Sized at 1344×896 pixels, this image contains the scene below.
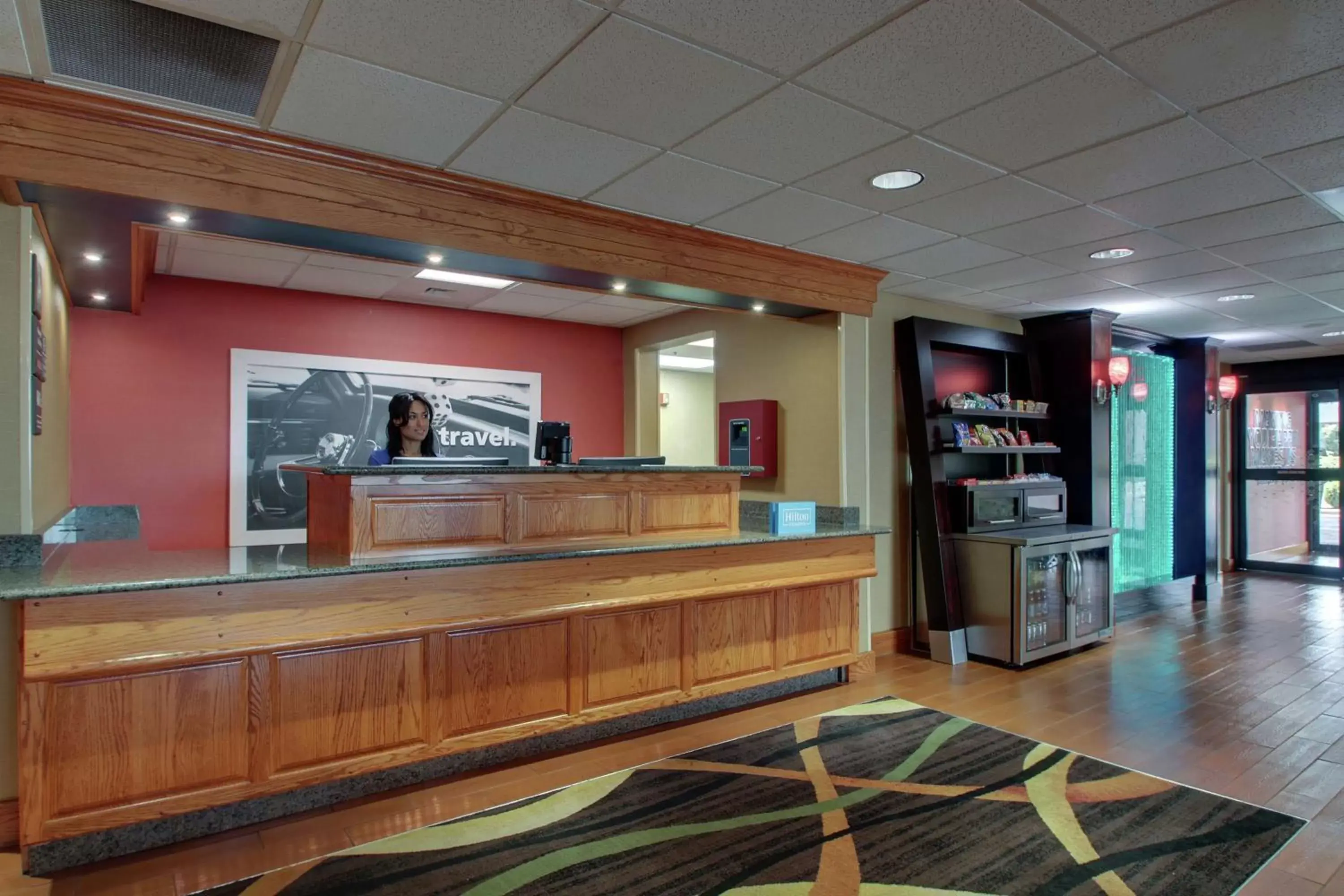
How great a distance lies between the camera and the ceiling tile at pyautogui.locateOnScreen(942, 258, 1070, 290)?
4848 mm

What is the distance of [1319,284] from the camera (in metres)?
5.32

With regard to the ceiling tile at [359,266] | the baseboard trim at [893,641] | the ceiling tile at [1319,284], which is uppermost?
the ceiling tile at [359,266]

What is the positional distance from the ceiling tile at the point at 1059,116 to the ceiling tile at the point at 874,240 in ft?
2.96

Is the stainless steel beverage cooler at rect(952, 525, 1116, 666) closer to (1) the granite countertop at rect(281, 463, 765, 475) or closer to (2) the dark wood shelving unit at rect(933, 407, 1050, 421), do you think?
(2) the dark wood shelving unit at rect(933, 407, 1050, 421)

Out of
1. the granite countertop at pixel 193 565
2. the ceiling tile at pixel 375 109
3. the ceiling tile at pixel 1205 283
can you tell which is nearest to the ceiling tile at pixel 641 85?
the ceiling tile at pixel 375 109

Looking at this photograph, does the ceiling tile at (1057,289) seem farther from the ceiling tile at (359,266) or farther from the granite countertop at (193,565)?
the ceiling tile at (359,266)

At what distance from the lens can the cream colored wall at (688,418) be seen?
9414mm

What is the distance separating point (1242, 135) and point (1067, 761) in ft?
9.05

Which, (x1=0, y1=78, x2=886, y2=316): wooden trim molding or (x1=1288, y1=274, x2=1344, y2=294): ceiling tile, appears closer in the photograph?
(x1=0, y1=78, x2=886, y2=316): wooden trim molding

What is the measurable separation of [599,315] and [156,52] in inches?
170

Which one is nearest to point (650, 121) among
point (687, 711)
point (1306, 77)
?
point (1306, 77)

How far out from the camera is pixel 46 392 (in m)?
3.54

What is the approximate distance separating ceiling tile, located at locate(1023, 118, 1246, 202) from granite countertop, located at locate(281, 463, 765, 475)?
2151mm

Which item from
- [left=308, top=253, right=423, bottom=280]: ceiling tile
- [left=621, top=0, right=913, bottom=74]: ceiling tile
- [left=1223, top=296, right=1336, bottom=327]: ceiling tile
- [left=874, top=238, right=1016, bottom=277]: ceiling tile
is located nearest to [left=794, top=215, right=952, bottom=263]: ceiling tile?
[left=874, top=238, right=1016, bottom=277]: ceiling tile
